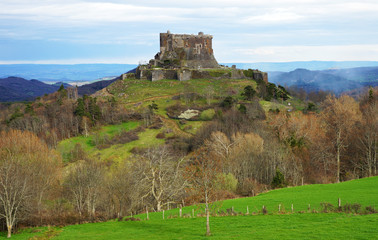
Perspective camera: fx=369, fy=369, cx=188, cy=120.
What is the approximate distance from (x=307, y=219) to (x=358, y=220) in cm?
319

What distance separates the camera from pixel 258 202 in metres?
31.5

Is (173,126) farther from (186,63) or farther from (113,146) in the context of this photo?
(186,63)

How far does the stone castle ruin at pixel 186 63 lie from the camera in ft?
342

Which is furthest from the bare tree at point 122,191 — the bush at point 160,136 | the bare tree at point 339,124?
the bare tree at point 339,124

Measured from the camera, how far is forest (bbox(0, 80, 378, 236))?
116ft

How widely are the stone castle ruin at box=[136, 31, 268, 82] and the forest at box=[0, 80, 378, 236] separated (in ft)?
65.3

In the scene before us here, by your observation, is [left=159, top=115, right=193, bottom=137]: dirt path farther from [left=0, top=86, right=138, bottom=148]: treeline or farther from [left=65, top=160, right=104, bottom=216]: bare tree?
[left=65, top=160, right=104, bottom=216]: bare tree

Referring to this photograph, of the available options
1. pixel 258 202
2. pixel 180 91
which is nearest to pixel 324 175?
pixel 258 202

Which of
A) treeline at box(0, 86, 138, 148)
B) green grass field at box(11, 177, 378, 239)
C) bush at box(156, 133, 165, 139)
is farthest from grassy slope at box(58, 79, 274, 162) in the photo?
green grass field at box(11, 177, 378, 239)

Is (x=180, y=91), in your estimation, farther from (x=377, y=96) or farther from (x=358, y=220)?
(x=358, y=220)

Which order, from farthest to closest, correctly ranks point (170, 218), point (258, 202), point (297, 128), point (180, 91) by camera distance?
1. point (180, 91)
2. point (297, 128)
3. point (258, 202)
4. point (170, 218)

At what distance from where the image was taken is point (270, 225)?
22594 millimetres

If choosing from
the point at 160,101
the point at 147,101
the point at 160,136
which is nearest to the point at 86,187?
the point at 160,136

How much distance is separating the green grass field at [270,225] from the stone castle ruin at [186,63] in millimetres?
72936
